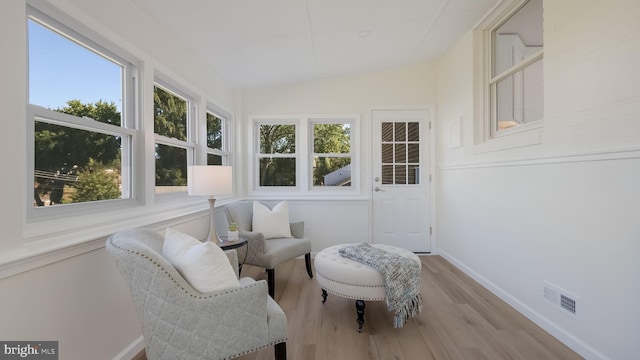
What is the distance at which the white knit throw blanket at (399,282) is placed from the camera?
213cm

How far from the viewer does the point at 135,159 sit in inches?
85.4

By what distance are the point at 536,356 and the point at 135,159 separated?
300 cm

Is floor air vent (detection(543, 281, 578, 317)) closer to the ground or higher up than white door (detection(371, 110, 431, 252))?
closer to the ground

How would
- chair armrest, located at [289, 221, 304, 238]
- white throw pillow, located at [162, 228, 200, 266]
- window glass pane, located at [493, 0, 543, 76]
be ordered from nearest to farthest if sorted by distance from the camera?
white throw pillow, located at [162, 228, 200, 266] < window glass pane, located at [493, 0, 543, 76] < chair armrest, located at [289, 221, 304, 238]

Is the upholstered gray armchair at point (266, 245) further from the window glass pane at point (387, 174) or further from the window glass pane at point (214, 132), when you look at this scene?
the window glass pane at point (387, 174)

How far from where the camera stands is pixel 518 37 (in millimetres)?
2740

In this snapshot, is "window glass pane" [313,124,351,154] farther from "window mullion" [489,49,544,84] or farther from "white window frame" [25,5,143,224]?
"white window frame" [25,5,143,224]

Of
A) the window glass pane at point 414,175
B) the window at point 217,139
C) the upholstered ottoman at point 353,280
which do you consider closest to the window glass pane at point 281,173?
the window at point 217,139

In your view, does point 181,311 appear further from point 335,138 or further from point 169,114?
point 335,138

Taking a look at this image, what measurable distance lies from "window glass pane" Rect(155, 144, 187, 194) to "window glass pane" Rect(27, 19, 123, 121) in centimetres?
56

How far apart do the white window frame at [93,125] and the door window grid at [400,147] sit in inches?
122

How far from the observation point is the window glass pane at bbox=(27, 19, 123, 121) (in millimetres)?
1505

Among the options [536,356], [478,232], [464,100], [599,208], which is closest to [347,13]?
[464,100]

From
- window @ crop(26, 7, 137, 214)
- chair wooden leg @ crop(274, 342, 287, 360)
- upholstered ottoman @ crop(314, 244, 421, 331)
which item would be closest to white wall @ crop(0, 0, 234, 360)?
window @ crop(26, 7, 137, 214)
